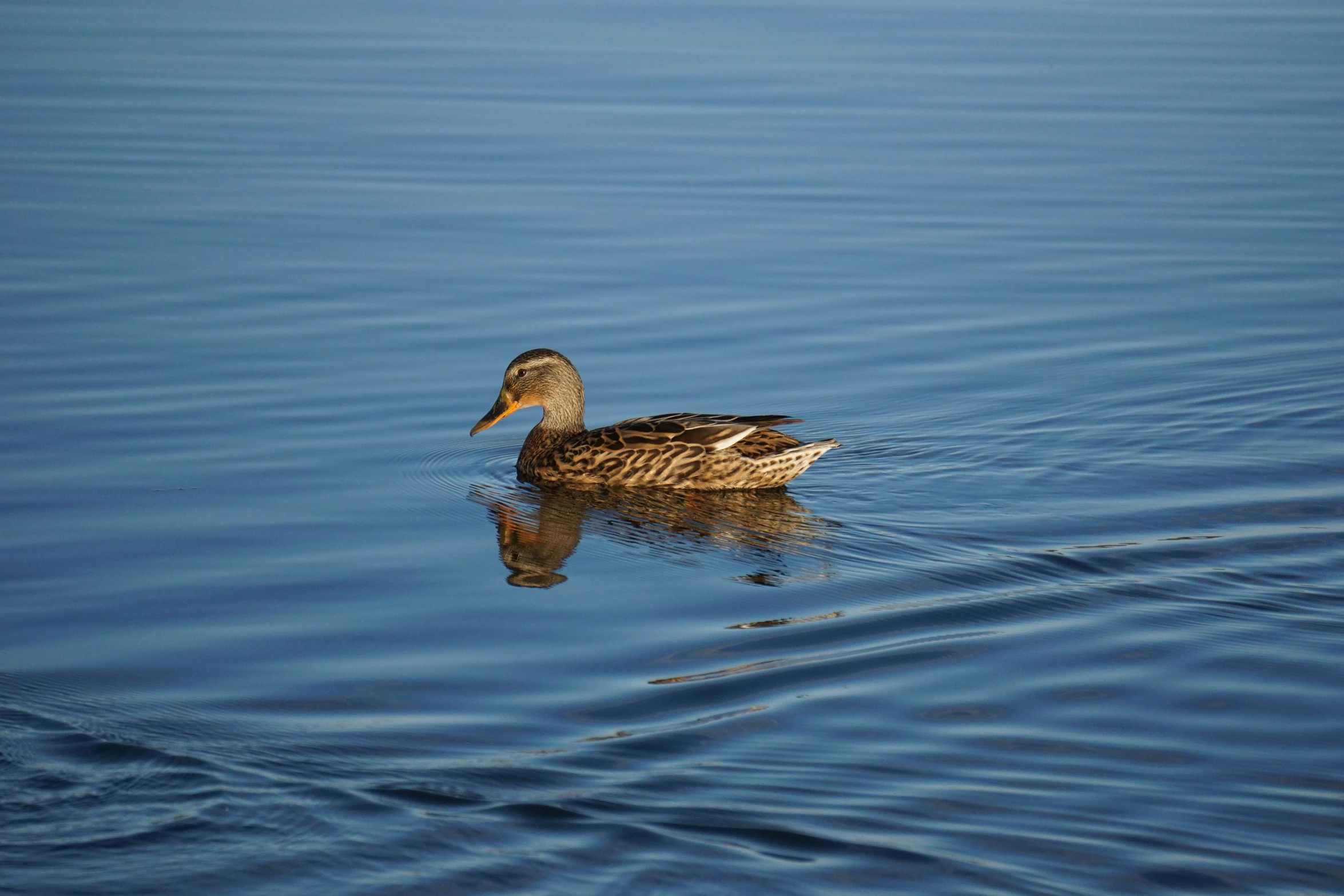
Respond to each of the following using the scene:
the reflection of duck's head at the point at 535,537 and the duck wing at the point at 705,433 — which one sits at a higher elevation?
the duck wing at the point at 705,433

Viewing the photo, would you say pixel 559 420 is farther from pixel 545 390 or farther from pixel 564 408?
pixel 545 390

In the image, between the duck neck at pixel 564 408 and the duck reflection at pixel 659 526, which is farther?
the duck neck at pixel 564 408

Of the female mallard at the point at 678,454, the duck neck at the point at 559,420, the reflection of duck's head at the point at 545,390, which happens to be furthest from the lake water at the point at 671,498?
the reflection of duck's head at the point at 545,390

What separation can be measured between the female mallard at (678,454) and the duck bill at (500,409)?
6.0 inches

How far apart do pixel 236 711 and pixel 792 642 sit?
2172 millimetres

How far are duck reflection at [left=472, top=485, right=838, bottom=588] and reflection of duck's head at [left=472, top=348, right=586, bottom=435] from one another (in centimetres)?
62

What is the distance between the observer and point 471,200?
15.8 meters

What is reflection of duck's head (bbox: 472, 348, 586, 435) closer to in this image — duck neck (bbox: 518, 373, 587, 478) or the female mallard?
duck neck (bbox: 518, 373, 587, 478)

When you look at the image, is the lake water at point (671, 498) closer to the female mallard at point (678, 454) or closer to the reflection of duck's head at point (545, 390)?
the female mallard at point (678, 454)

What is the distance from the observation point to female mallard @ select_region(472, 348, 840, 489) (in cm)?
938

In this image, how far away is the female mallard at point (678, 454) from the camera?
369 inches

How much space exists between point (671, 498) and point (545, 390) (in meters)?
1.27

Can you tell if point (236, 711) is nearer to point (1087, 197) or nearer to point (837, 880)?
point (837, 880)

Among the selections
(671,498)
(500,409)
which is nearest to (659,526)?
(671,498)
